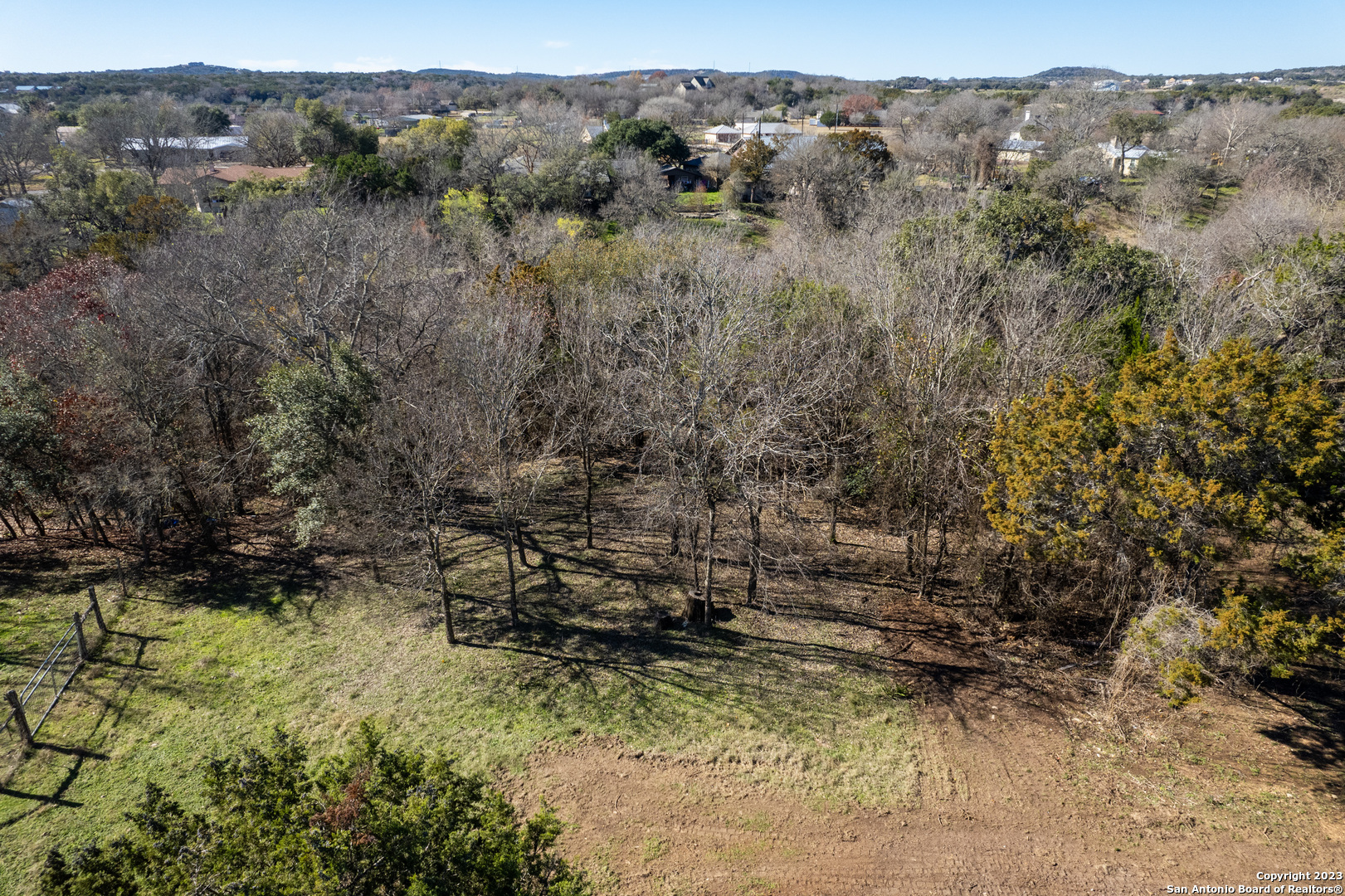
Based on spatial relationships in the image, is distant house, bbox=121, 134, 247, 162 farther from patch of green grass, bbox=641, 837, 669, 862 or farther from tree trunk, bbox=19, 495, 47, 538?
patch of green grass, bbox=641, 837, 669, 862

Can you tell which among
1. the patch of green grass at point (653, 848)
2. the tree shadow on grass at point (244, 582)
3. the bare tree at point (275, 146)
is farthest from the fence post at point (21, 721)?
the bare tree at point (275, 146)

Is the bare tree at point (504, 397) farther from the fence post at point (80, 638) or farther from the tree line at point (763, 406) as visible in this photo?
the fence post at point (80, 638)

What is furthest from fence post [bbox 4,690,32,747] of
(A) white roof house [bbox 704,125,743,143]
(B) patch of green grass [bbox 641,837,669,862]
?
(A) white roof house [bbox 704,125,743,143]

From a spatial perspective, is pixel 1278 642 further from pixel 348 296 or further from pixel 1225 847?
pixel 348 296

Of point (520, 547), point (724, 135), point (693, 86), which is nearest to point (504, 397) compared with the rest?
point (520, 547)

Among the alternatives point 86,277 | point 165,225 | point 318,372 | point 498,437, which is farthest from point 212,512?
point 165,225

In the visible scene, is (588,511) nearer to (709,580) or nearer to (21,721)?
(709,580)
